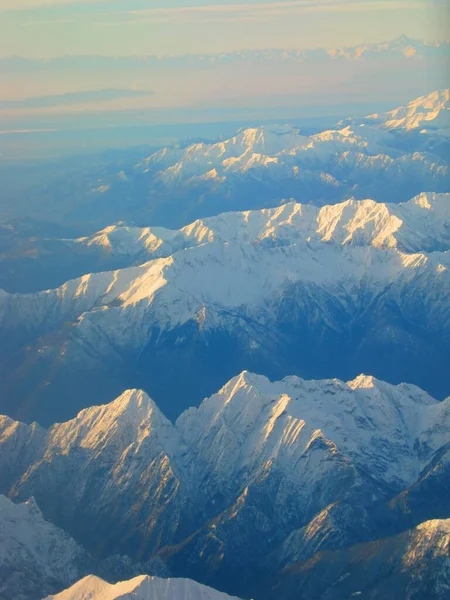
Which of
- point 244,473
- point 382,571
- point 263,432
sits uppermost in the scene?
point 263,432

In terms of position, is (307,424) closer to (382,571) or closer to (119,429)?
(119,429)

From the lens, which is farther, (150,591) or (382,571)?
(382,571)

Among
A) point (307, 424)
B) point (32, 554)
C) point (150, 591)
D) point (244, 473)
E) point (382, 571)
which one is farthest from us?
point (244, 473)

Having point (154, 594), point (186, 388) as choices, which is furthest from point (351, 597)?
point (186, 388)

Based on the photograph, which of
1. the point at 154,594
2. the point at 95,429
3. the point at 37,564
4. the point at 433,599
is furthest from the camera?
→ the point at 95,429

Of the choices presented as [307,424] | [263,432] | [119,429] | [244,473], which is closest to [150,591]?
[244,473]

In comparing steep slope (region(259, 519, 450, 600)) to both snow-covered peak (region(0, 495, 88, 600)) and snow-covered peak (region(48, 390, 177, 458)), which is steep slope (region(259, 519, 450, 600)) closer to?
snow-covered peak (region(0, 495, 88, 600))

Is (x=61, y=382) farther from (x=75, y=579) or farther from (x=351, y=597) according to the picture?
(x=351, y=597)
